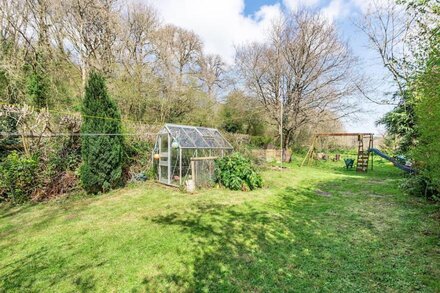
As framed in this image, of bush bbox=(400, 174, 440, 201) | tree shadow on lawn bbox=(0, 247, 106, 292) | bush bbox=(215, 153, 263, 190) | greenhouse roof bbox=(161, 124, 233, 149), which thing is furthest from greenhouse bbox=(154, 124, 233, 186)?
bush bbox=(400, 174, 440, 201)

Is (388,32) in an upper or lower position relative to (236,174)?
upper

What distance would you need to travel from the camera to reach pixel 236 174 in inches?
327

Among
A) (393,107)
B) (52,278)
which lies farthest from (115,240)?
(393,107)

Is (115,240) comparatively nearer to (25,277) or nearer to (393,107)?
(25,277)

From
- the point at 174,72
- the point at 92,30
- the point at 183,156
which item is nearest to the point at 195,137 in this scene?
the point at 183,156

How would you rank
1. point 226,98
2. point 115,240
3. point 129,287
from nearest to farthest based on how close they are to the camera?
point 129,287 < point 115,240 < point 226,98

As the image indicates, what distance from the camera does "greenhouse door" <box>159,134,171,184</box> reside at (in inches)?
340

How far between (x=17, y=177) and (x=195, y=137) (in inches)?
219

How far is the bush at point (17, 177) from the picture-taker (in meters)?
6.14

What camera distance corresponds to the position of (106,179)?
746 cm

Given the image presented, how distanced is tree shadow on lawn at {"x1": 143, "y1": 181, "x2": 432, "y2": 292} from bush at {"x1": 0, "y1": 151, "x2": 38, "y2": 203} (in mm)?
4276

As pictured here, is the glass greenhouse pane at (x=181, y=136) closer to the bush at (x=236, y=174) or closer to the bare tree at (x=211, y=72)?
the bush at (x=236, y=174)

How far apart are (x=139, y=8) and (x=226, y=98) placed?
885cm

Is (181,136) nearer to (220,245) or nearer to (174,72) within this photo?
(220,245)
